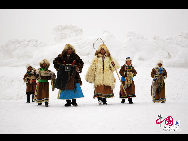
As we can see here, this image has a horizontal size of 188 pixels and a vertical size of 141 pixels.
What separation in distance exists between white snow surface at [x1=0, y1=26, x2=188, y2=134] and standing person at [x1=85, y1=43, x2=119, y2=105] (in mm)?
375

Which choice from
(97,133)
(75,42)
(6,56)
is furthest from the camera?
(6,56)

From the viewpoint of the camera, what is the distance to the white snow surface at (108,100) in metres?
3.32

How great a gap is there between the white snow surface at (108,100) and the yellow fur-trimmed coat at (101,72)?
71 cm

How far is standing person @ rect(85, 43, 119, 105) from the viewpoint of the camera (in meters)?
5.89

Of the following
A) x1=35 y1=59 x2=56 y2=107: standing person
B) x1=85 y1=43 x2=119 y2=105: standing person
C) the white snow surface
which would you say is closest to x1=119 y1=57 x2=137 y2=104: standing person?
the white snow surface

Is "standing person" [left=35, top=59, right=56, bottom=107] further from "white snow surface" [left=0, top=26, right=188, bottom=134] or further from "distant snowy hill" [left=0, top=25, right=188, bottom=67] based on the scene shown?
"distant snowy hill" [left=0, top=25, right=188, bottom=67]

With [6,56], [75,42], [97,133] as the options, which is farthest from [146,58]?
[6,56]

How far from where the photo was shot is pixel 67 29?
23812mm

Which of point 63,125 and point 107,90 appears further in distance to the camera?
point 107,90

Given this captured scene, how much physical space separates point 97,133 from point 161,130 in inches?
40.4

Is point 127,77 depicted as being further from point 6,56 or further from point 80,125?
point 6,56

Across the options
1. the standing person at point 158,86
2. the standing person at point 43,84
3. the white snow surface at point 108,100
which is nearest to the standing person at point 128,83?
the white snow surface at point 108,100

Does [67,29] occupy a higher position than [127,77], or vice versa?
[67,29]

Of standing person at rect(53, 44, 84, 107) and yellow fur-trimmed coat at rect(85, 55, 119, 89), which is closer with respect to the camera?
standing person at rect(53, 44, 84, 107)
